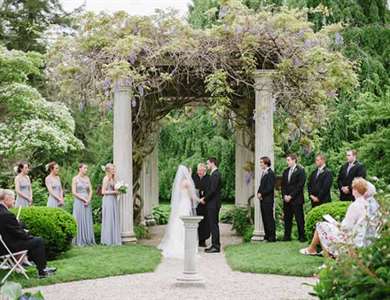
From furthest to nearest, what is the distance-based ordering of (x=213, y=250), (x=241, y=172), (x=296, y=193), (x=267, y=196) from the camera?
(x=241, y=172) < (x=267, y=196) < (x=296, y=193) < (x=213, y=250)

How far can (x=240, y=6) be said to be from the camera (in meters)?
13.0

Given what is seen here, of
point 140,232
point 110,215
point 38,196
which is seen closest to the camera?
point 110,215

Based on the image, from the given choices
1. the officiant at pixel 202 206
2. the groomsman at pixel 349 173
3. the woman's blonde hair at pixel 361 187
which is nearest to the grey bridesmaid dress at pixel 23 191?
the officiant at pixel 202 206

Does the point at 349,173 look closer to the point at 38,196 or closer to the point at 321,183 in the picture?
the point at 321,183

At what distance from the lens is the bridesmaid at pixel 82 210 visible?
512 inches

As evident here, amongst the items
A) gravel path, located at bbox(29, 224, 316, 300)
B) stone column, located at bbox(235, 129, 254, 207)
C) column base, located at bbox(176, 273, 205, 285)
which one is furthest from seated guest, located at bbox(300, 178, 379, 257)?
stone column, located at bbox(235, 129, 254, 207)

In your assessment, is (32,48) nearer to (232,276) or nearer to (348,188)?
(348,188)

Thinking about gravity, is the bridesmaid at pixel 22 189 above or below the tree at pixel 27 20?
below

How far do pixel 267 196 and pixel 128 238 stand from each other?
2.60 m

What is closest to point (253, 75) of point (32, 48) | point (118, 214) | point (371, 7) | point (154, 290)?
point (118, 214)

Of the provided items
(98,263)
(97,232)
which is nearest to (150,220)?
(97,232)

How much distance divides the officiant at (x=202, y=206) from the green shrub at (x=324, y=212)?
2225 mm

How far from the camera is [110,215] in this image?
1302 cm

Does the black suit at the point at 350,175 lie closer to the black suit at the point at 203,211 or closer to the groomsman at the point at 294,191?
the groomsman at the point at 294,191
